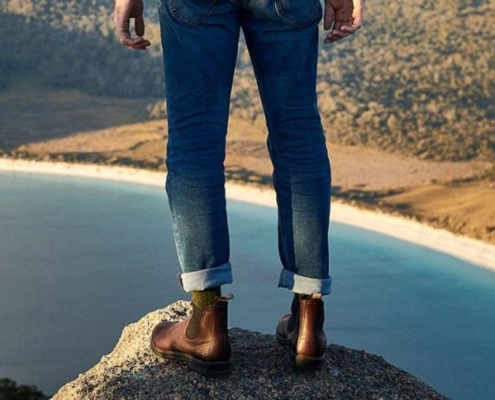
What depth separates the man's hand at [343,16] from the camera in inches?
43.8

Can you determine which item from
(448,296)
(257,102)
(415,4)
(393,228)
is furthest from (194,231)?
(415,4)

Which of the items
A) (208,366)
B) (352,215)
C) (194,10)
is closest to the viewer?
(194,10)

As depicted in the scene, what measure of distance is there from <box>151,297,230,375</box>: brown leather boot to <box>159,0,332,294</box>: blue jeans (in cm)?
5

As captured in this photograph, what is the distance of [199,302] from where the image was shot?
1.09 metres

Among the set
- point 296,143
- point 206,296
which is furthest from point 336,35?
point 206,296

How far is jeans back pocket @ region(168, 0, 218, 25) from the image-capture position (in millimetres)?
1019

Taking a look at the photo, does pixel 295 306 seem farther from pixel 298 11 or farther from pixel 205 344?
pixel 298 11

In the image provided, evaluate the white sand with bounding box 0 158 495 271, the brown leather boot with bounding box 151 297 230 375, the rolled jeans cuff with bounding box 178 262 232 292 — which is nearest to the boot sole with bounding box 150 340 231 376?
the brown leather boot with bounding box 151 297 230 375

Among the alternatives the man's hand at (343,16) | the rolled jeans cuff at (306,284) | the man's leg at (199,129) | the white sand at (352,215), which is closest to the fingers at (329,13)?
the man's hand at (343,16)

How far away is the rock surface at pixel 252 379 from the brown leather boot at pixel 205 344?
0.07 feet

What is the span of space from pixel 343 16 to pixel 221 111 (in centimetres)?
21

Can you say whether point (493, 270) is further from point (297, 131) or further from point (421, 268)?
point (297, 131)

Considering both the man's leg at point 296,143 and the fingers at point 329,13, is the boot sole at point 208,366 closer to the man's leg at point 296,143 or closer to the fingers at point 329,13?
the man's leg at point 296,143

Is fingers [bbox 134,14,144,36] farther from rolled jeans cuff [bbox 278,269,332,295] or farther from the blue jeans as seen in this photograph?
rolled jeans cuff [bbox 278,269,332,295]
